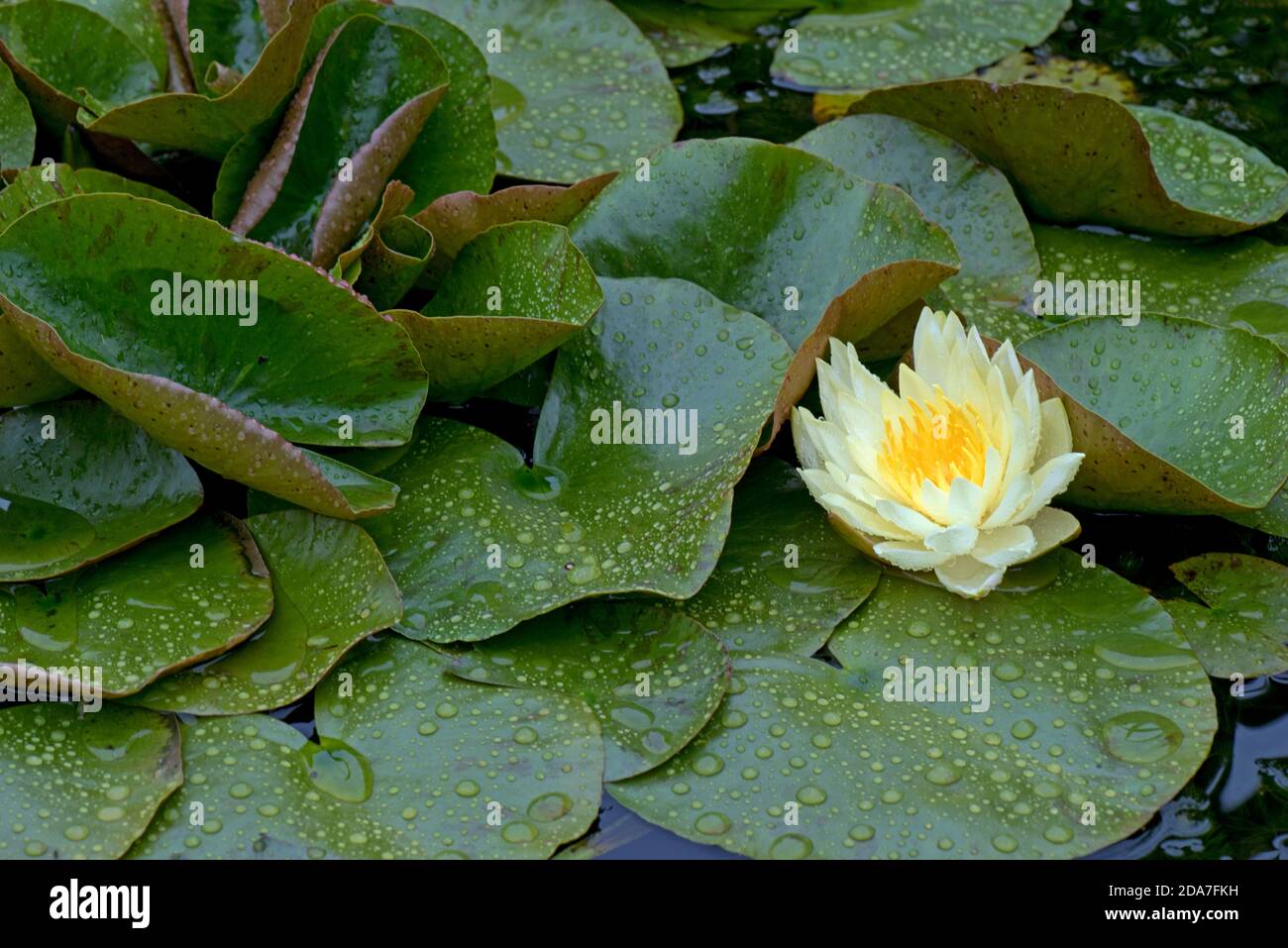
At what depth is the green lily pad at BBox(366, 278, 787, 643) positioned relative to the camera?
1.89 meters

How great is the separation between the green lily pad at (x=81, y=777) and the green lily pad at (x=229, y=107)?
1.04 m

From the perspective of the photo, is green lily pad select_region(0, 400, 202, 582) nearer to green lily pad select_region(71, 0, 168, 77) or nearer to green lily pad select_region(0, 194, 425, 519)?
green lily pad select_region(0, 194, 425, 519)

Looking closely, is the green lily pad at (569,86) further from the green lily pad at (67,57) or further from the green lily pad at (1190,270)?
the green lily pad at (1190,270)

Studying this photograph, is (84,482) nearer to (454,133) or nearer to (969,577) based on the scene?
(454,133)

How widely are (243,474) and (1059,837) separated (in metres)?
1.23

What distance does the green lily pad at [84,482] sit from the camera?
6.33 feet

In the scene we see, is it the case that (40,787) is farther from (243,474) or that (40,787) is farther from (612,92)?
(612,92)

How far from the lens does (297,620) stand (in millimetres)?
1892

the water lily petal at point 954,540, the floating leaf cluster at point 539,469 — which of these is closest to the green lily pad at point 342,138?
the floating leaf cluster at point 539,469

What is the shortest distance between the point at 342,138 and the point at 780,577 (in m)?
1.12

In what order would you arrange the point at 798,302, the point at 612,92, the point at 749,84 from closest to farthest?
the point at 798,302 → the point at 612,92 → the point at 749,84

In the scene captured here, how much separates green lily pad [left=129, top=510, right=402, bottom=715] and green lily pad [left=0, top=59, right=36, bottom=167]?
91 centimetres
